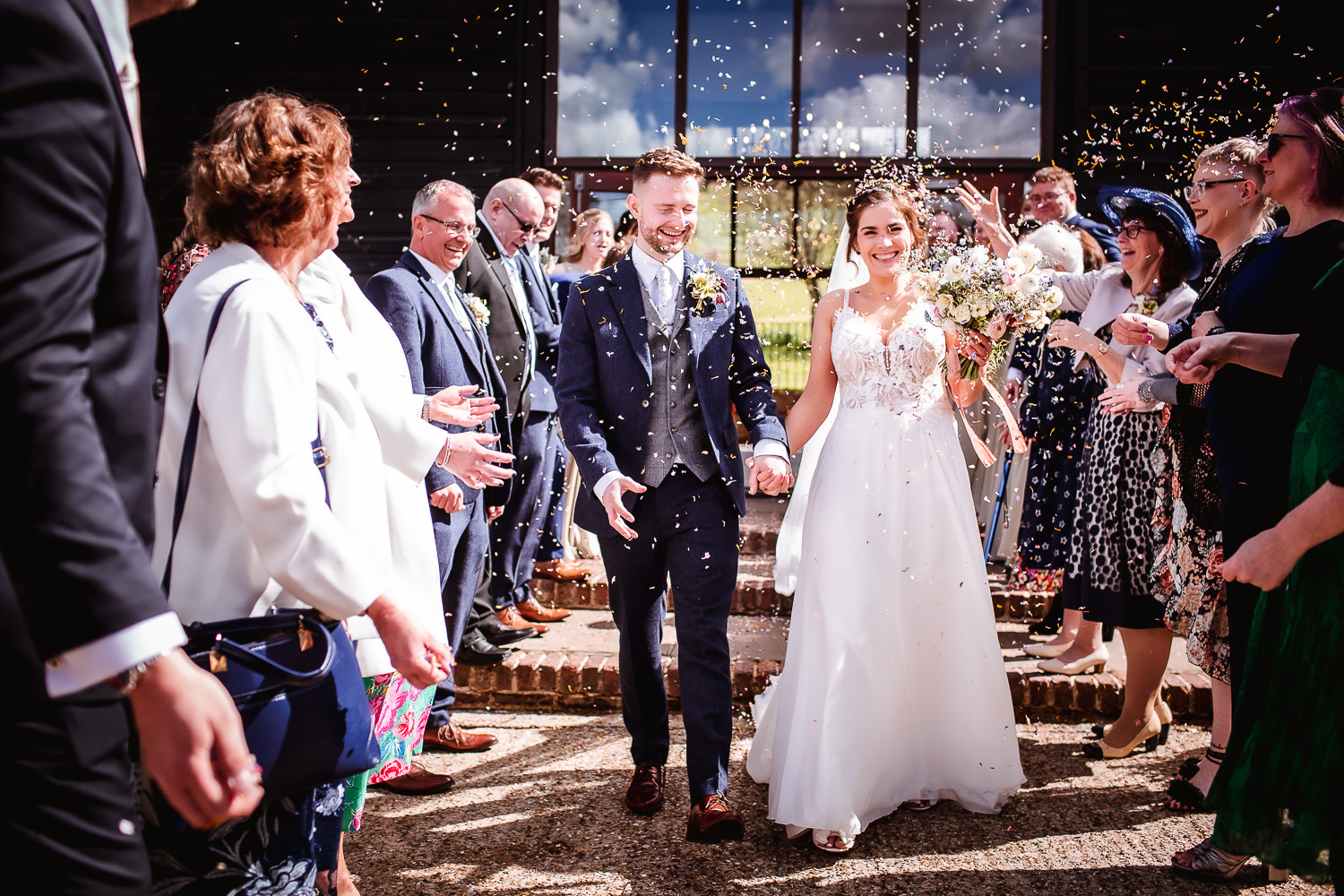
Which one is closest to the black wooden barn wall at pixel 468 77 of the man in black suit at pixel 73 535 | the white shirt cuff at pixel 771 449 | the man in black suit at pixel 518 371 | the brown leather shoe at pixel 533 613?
the man in black suit at pixel 518 371

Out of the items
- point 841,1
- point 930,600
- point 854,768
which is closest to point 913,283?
point 930,600

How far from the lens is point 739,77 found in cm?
804

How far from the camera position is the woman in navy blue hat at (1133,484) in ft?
11.9

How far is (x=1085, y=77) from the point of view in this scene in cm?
741

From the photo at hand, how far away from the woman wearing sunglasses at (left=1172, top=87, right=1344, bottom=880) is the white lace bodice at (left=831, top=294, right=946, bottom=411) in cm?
88

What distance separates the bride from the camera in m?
2.94

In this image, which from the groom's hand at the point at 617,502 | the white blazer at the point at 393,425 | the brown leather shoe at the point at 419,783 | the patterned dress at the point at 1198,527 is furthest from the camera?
the brown leather shoe at the point at 419,783

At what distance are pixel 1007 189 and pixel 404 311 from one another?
588cm

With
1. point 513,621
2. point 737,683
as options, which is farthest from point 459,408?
point 513,621

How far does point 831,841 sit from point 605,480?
132 centimetres

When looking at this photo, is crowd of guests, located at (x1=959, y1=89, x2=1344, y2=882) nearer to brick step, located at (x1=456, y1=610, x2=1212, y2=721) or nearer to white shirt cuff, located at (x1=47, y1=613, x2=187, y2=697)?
brick step, located at (x1=456, y1=610, x2=1212, y2=721)

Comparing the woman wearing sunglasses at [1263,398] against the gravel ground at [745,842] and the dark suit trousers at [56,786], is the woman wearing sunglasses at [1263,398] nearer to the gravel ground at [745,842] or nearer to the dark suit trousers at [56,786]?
the gravel ground at [745,842]

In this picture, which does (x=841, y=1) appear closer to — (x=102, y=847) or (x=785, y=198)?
(x=785, y=198)

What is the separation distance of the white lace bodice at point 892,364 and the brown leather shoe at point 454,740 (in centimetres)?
200
